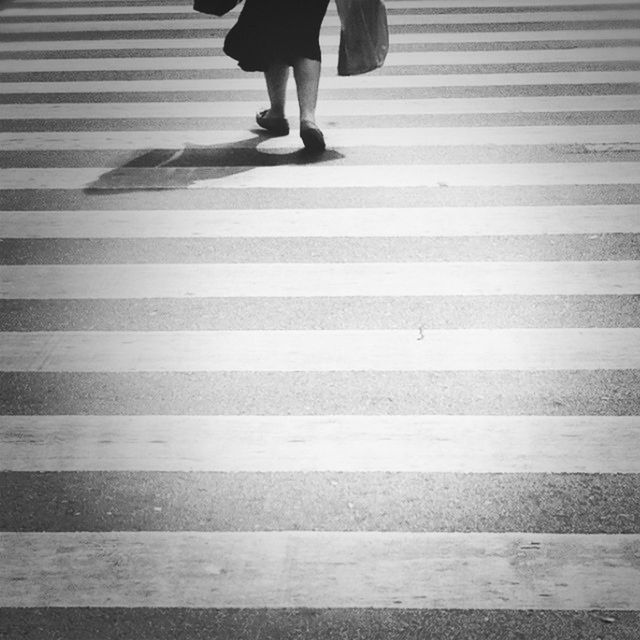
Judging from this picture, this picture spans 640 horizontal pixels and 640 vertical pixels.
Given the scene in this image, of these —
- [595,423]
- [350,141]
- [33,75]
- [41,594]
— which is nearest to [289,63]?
[350,141]

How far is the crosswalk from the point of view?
9.06 ft

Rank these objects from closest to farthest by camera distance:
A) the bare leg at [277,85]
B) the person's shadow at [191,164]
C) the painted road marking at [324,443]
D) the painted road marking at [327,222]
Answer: the painted road marking at [324,443]
the painted road marking at [327,222]
the person's shadow at [191,164]
the bare leg at [277,85]

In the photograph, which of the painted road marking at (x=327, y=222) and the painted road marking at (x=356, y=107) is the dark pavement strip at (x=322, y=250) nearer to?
the painted road marking at (x=327, y=222)

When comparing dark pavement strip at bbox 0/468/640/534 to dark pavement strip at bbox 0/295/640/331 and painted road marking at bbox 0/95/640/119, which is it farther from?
painted road marking at bbox 0/95/640/119

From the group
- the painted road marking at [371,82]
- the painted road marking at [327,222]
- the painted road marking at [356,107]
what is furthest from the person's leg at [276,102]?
the painted road marking at [327,222]

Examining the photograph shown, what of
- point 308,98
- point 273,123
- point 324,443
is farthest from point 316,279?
point 273,123

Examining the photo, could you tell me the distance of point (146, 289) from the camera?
441 centimetres

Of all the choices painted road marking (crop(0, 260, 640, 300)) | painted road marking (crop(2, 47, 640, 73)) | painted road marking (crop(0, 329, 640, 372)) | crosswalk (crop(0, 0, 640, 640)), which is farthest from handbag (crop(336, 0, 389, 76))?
painted road marking (crop(0, 329, 640, 372))

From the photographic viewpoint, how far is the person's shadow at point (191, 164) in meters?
5.62

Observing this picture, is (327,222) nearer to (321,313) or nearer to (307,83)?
(321,313)

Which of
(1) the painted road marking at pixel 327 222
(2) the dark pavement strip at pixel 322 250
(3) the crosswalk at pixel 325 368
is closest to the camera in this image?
(3) the crosswalk at pixel 325 368

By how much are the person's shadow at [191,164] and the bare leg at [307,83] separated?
0.74ft

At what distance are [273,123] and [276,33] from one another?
617 mm

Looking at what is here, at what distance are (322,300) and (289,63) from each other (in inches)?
89.5
